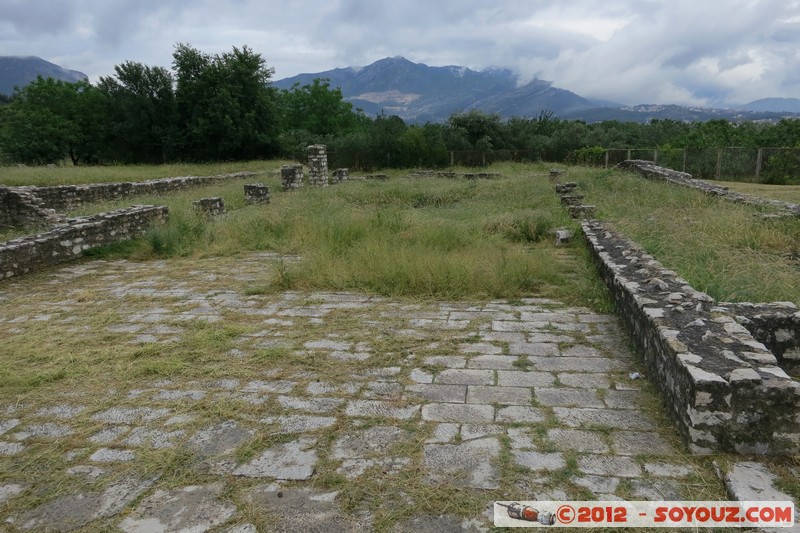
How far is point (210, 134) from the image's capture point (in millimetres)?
30828

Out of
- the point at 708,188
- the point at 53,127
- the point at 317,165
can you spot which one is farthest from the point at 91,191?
the point at 53,127

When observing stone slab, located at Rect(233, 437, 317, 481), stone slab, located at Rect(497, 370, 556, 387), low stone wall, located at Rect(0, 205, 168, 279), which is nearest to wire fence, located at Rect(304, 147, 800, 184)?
low stone wall, located at Rect(0, 205, 168, 279)

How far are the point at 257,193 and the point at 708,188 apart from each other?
1275cm

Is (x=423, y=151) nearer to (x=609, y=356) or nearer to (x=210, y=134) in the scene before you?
(x=210, y=134)

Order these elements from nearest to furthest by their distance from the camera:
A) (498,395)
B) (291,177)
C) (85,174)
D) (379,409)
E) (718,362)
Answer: (718,362), (379,409), (498,395), (85,174), (291,177)

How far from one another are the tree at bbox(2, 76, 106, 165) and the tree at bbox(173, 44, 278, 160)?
246 inches

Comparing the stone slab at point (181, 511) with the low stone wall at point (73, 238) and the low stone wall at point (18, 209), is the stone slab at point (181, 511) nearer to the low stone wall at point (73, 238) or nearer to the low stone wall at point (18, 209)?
the low stone wall at point (73, 238)

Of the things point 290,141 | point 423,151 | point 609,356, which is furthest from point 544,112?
point 609,356

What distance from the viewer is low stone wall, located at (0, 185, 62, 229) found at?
13797 mm

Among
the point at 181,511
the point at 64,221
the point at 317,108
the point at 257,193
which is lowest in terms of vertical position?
the point at 181,511

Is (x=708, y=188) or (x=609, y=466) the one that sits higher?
(x=708, y=188)

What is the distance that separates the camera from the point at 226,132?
30594mm

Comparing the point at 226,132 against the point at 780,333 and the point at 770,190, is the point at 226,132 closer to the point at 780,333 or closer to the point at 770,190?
the point at 770,190

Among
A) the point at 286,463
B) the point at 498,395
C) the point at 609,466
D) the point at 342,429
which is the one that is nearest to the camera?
the point at 609,466
